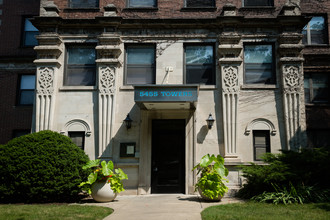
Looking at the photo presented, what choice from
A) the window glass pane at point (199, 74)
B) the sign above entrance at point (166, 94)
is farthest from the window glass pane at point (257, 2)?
the sign above entrance at point (166, 94)

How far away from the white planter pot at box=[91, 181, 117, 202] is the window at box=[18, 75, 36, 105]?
9.38 meters

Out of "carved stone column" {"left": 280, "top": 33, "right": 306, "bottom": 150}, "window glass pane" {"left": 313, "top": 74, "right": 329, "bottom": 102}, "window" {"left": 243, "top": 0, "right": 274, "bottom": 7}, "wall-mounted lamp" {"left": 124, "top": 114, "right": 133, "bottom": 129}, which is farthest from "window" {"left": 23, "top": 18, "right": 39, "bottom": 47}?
"window glass pane" {"left": 313, "top": 74, "right": 329, "bottom": 102}

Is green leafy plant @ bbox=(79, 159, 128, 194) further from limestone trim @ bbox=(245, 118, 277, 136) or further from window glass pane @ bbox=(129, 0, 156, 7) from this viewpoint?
window glass pane @ bbox=(129, 0, 156, 7)

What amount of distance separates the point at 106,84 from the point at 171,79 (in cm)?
266

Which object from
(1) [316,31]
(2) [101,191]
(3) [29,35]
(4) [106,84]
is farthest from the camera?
(3) [29,35]

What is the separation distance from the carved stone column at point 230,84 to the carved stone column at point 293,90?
184 cm

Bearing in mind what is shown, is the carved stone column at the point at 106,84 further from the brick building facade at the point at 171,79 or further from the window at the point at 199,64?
the window at the point at 199,64

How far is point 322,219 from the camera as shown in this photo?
7.16 m

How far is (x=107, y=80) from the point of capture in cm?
1249

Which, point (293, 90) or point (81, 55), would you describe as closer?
point (293, 90)

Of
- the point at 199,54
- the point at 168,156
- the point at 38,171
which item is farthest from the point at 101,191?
the point at 199,54

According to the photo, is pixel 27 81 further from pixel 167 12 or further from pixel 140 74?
pixel 167 12

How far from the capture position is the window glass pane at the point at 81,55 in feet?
43.3

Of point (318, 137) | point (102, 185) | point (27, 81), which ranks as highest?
point (27, 81)
